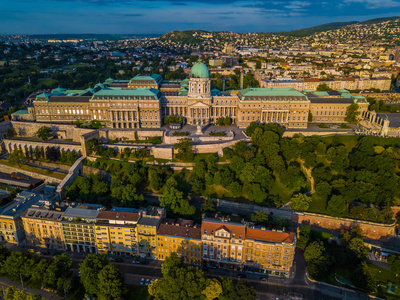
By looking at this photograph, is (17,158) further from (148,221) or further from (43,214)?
(148,221)

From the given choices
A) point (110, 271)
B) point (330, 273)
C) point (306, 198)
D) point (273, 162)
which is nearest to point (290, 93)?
point (273, 162)

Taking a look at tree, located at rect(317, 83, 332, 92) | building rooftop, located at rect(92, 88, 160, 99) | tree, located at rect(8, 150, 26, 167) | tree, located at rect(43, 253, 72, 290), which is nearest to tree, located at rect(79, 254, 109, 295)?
tree, located at rect(43, 253, 72, 290)

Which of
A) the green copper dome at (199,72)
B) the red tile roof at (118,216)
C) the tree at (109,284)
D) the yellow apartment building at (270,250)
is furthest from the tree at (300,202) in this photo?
the green copper dome at (199,72)

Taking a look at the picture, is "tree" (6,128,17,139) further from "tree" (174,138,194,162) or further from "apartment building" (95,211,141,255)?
"apartment building" (95,211,141,255)

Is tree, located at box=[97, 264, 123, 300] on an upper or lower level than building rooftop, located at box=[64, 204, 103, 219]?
lower

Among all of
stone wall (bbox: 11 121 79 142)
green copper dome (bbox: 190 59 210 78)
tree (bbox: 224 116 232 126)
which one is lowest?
stone wall (bbox: 11 121 79 142)

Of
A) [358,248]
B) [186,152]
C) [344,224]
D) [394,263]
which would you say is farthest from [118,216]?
[394,263]

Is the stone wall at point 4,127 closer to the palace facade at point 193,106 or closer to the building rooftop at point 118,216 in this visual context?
the palace facade at point 193,106
